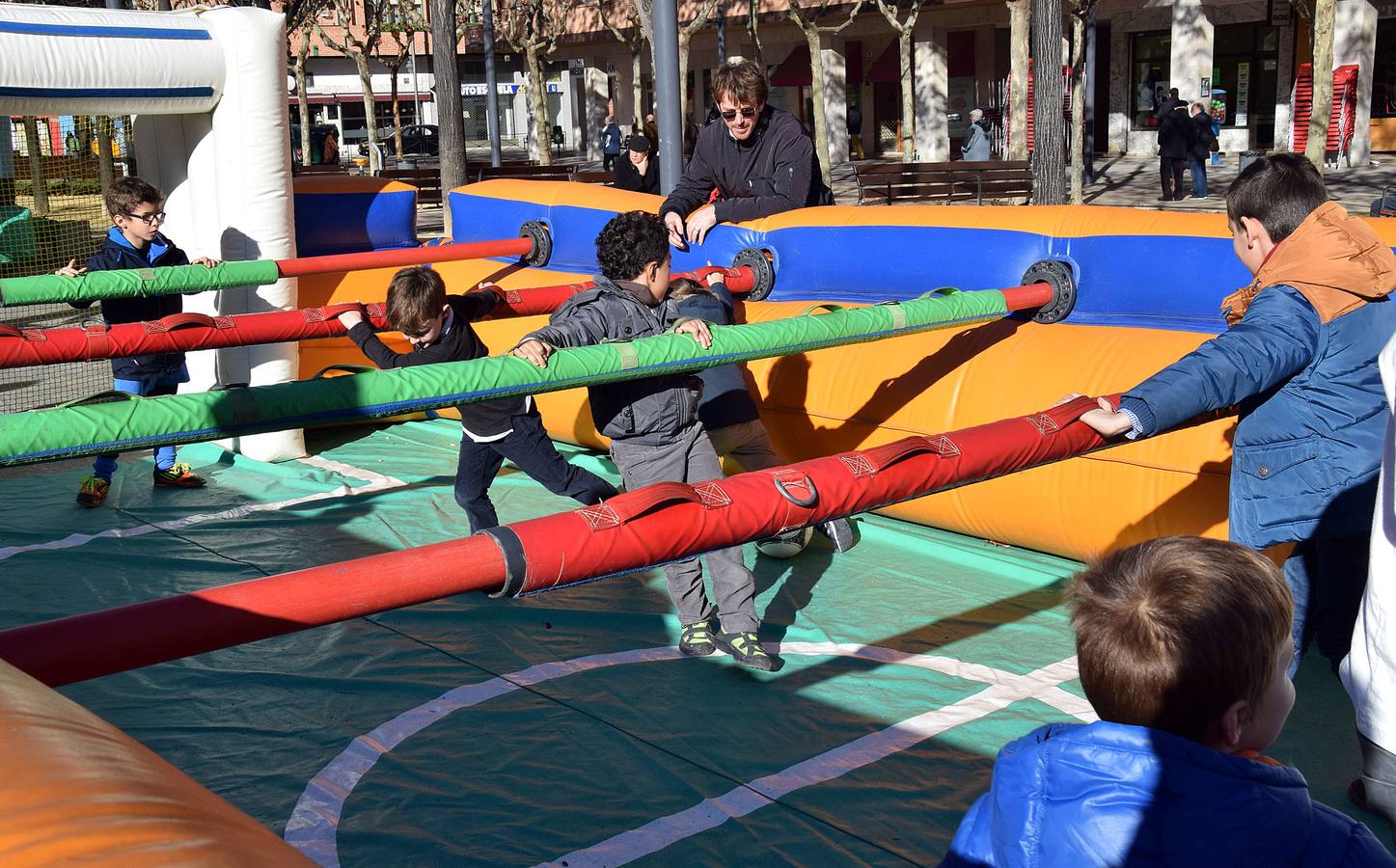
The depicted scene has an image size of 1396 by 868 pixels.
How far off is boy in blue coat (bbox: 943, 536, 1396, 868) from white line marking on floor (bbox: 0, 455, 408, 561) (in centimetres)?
535

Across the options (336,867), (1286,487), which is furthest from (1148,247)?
(336,867)

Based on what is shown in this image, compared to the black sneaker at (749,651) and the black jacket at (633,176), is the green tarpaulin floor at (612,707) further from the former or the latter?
the black jacket at (633,176)

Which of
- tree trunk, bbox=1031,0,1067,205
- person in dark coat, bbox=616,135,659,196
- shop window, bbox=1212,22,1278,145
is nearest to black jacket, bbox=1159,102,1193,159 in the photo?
shop window, bbox=1212,22,1278,145

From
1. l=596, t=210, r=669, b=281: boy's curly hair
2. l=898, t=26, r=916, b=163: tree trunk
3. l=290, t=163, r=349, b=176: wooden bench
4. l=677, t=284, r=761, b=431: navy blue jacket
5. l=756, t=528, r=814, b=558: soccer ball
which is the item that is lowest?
l=756, t=528, r=814, b=558: soccer ball

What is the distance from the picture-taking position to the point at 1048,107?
11.9m

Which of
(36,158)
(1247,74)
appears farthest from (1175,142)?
(36,158)

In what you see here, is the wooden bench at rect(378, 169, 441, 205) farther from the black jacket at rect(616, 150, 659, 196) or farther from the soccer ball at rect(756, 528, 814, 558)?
the soccer ball at rect(756, 528, 814, 558)

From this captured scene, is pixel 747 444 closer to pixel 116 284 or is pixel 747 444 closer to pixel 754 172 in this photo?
pixel 754 172

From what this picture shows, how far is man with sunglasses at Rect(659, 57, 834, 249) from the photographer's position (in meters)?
6.49

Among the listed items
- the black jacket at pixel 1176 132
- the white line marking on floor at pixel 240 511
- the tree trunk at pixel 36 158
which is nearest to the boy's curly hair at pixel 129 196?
the white line marking on floor at pixel 240 511

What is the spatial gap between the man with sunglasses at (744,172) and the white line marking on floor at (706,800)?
8.80 ft

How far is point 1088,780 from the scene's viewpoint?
1.63 m

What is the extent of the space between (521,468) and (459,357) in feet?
1.70

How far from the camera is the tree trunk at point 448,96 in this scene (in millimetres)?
16578
